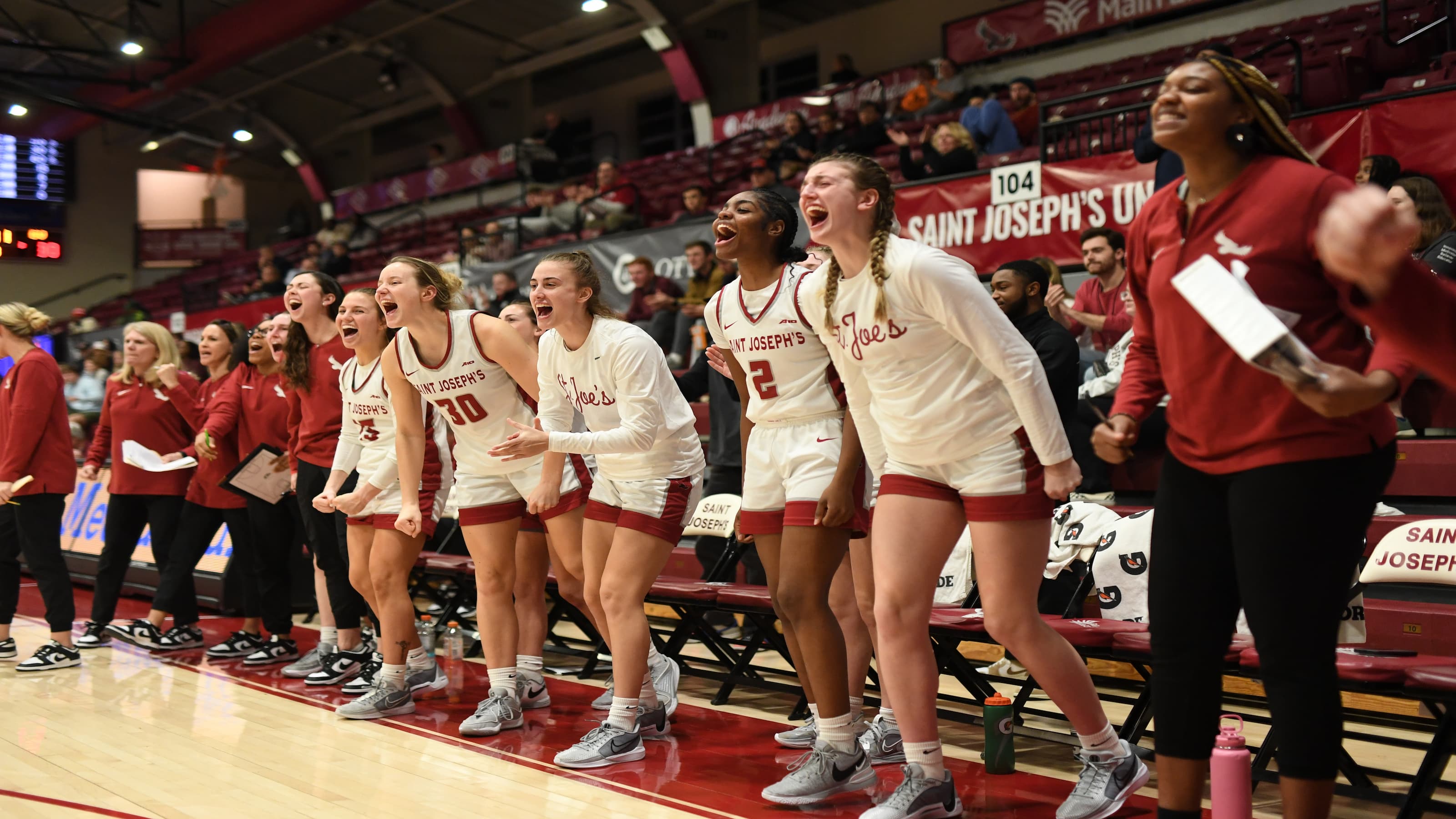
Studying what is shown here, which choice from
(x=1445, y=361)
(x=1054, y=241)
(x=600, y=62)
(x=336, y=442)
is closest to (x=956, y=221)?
(x=1054, y=241)

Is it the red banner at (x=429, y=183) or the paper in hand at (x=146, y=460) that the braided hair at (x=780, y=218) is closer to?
the paper in hand at (x=146, y=460)

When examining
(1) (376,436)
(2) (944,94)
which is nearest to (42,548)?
(1) (376,436)

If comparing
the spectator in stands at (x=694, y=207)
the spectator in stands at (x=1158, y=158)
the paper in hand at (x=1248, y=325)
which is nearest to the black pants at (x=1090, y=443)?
the spectator in stands at (x=1158, y=158)

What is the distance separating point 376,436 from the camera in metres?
5.19

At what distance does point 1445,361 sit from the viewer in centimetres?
183

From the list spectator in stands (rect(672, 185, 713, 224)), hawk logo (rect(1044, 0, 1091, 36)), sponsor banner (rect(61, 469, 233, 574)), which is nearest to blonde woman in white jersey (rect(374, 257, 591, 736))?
sponsor banner (rect(61, 469, 233, 574))

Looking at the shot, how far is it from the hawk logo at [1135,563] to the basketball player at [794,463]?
1.41 metres

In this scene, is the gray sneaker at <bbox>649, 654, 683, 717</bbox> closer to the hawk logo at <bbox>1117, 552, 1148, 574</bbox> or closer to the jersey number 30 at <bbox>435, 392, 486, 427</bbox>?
the jersey number 30 at <bbox>435, 392, 486, 427</bbox>

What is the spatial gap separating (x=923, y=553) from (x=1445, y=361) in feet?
4.61

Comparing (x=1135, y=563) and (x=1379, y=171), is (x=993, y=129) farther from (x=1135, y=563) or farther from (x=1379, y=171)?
(x=1135, y=563)

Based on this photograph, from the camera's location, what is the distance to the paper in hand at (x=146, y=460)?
674 cm

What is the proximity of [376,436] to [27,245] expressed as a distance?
8408 mm

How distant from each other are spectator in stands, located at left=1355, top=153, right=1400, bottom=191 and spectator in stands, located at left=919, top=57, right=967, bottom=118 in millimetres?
7042

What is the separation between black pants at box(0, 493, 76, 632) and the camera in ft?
20.4
